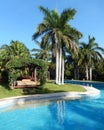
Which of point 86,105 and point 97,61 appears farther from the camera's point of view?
point 97,61

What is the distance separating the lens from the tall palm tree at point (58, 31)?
3075 centimetres

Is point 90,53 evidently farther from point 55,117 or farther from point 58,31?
point 55,117

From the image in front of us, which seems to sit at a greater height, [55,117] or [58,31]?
[58,31]

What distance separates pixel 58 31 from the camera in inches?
1203

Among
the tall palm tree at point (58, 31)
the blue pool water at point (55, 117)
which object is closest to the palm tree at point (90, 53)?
the tall palm tree at point (58, 31)

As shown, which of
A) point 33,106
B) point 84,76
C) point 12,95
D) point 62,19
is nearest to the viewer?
point 33,106

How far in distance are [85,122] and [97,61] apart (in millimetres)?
38602

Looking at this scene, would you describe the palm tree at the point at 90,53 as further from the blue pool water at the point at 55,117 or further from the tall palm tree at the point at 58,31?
the blue pool water at the point at 55,117

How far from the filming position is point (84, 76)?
56.2 meters

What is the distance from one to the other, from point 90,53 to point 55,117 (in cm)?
3771

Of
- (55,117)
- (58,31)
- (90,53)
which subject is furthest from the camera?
(90,53)

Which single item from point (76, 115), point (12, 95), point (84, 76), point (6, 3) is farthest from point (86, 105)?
point (84, 76)

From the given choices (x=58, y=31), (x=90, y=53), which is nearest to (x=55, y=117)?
(x=58, y=31)

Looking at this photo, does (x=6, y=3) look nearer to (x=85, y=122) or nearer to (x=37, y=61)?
(x=37, y=61)
